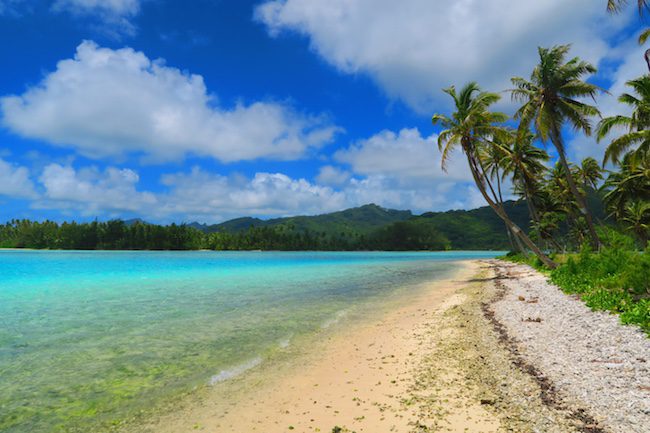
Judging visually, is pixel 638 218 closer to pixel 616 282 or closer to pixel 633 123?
pixel 633 123

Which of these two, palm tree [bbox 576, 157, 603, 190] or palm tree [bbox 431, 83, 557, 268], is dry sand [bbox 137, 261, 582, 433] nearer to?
palm tree [bbox 431, 83, 557, 268]

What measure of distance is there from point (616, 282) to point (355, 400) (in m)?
10.9

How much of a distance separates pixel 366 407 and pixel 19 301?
21.3 meters

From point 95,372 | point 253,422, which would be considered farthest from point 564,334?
point 95,372

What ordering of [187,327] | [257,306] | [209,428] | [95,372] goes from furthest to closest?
[257,306]
[187,327]
[95,372]
[209,428]

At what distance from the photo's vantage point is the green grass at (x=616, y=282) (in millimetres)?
9164

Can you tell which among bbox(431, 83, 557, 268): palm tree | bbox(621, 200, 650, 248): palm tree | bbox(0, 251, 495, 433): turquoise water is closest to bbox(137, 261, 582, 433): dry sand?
bbox(0, 251, 495, 433): turquoise water

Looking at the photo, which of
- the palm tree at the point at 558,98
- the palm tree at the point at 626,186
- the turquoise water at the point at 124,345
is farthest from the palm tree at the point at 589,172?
the turquoise water at the point at 124,345

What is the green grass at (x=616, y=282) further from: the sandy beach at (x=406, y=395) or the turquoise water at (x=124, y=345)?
the turquoise water at (x=124, y=345)

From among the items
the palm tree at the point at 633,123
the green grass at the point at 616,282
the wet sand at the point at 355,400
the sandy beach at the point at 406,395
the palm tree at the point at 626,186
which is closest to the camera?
the sandy beach at the point at 406,395

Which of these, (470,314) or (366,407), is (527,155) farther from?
(366,407)

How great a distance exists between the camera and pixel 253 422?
5664 millimetres

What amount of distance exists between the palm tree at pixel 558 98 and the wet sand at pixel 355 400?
23357mm

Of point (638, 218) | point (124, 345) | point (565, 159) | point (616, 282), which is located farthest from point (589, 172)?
point (124, 345)
